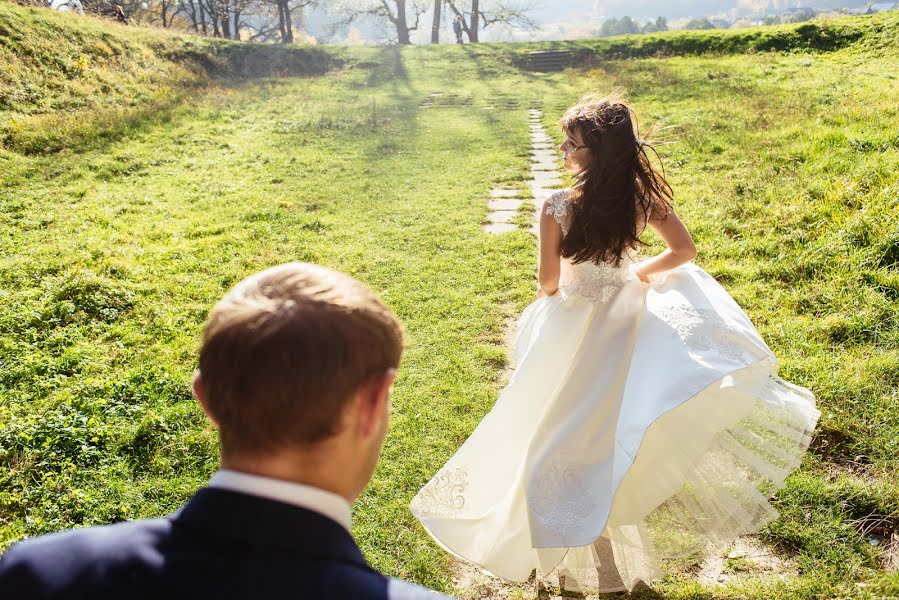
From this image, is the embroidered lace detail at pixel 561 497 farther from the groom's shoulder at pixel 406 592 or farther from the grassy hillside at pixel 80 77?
the grassy hillside at pixel 80 77

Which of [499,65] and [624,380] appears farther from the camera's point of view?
[499,65]

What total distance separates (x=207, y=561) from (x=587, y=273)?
254 cm

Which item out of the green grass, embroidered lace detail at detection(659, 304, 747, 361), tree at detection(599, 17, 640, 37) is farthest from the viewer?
tree at detection(599, 17, 640, 37)

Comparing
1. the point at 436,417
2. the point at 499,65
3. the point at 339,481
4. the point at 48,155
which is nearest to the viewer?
the point at 339,481

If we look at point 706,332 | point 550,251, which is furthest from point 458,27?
point 706,332

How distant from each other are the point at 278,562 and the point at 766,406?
2.94 metres

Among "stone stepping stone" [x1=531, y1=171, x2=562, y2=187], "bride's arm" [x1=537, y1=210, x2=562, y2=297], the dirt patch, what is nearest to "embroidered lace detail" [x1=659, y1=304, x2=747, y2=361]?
"bride's arm" [x1=537, y1=210, x2=562, y2=297]

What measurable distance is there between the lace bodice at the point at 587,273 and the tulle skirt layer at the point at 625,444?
47 mm

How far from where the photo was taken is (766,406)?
3.08 m

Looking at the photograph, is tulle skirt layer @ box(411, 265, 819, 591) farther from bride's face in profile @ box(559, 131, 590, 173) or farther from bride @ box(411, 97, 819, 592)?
bride's face in profile @ box(559, 131, 590, 173)

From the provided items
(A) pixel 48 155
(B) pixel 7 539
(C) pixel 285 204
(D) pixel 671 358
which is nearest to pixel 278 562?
(D) pixel 671 358

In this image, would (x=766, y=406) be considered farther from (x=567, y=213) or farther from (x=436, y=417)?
(x=436, y=417)

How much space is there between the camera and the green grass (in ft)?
11.6

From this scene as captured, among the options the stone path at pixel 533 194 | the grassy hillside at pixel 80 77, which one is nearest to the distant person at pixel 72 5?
the grassy hillside at pixel 80 77
